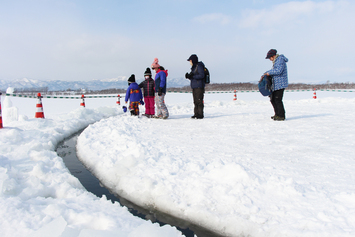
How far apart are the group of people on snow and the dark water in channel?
3628 mm

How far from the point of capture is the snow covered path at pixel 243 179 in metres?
2.08

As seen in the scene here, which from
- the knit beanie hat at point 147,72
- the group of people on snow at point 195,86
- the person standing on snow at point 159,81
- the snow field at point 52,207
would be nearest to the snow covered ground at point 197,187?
the snow field at point 52,207

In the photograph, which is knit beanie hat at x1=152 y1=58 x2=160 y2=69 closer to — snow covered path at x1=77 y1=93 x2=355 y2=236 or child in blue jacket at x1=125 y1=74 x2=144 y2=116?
child in blue jacket at x1=125 y1=74 x2=144 y2=116

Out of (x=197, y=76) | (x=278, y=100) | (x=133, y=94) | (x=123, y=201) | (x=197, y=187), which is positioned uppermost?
(x=197, y=76)

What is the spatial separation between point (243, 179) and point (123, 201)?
4.51 ft

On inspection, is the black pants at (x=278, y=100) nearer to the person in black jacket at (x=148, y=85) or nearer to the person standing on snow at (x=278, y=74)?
the person standing on snow at (x=278, y=74)

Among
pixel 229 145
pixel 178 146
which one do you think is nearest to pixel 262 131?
pixel 229 145

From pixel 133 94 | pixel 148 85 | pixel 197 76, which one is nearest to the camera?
pixel 197 76

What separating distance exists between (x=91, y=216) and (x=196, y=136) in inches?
Result: 128

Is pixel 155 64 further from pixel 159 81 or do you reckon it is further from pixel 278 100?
pixel 278 100

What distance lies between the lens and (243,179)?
2643 mm

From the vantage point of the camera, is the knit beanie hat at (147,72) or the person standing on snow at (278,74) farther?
the knit beanie hat at (147,72)

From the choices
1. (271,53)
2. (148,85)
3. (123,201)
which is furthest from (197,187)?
(148,85)

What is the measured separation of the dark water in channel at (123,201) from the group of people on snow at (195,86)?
363 cm
